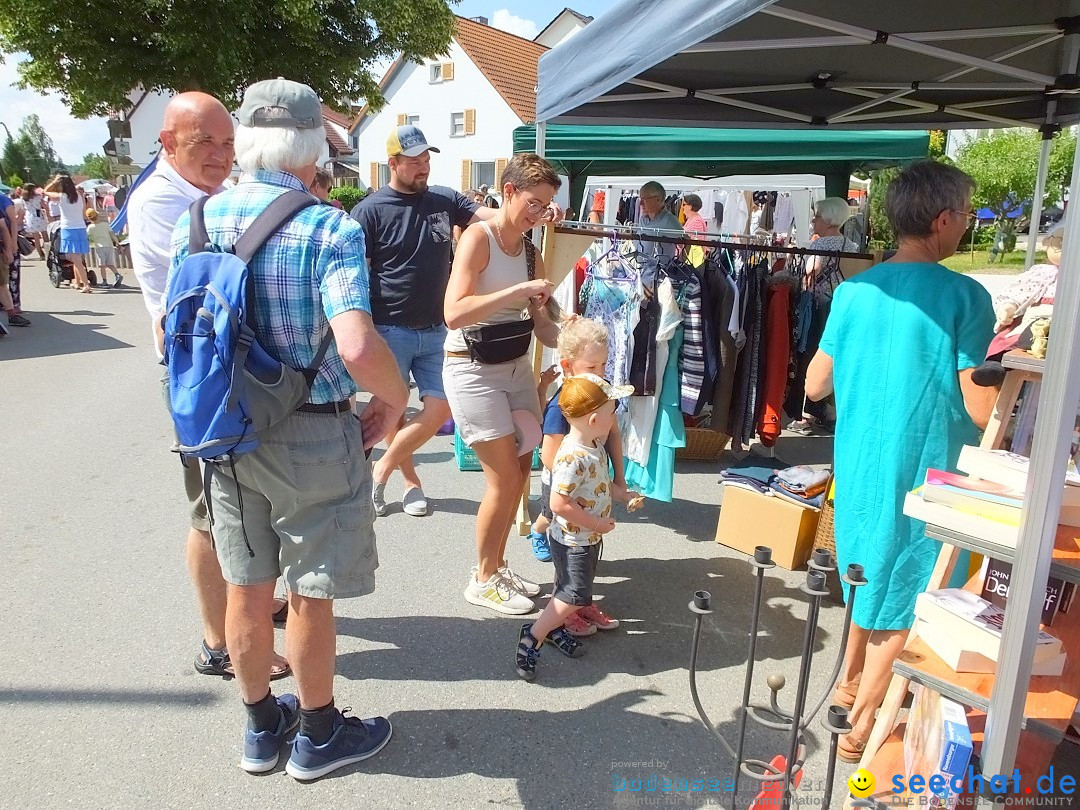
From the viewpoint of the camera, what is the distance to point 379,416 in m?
2.12

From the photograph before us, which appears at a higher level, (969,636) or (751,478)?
(969,636)

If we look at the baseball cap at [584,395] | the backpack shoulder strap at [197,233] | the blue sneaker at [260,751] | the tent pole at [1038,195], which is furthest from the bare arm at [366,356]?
the tent pole at [1038,195]

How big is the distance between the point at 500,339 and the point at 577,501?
76 cm

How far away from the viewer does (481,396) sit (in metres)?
2.96

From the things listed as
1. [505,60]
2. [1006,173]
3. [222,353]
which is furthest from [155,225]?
[505,60]

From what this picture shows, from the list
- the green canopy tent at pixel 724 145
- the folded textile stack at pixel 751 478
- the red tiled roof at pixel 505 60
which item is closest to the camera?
the folded textile stack at pixel 751 478

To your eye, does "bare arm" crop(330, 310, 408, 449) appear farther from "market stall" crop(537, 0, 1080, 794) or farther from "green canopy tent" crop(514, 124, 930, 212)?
"green canopy tent" crop(514, 124, 930, 212)

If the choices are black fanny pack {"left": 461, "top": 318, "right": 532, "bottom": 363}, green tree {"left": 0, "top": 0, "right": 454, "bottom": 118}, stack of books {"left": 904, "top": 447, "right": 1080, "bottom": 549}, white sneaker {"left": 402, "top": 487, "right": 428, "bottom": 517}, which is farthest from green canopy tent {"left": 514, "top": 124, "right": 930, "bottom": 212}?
green tree {"left": 0, "top": 0, "right": 454, "bottom": 118}

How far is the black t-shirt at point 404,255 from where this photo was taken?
3920 mm

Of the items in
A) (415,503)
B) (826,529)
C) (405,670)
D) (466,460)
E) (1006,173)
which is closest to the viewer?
(405,670)

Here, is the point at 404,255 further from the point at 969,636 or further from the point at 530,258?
the point at 969,636

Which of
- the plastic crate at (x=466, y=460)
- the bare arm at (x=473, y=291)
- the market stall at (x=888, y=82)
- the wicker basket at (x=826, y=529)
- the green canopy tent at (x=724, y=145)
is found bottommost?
the plastic crate at (x=466, y=460)

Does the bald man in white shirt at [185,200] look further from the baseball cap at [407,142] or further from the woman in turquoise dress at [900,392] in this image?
the woman in turquoise dress at [900,392]

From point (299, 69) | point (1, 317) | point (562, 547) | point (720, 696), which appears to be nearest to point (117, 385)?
point (1, 317)
